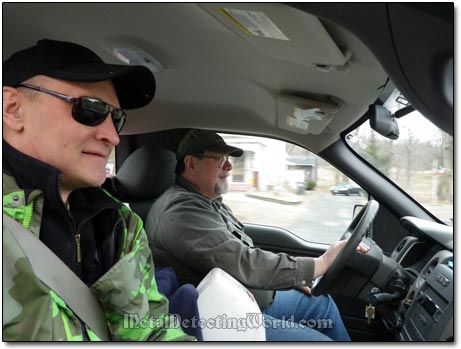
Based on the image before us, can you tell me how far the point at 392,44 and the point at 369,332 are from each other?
5.76ft

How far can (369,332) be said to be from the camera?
1978 millimetres

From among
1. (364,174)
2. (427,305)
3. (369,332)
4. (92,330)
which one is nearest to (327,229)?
(364,174)

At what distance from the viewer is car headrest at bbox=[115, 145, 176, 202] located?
1924mm

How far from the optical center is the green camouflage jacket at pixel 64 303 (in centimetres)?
77

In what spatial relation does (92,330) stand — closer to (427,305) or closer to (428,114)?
(428,114)

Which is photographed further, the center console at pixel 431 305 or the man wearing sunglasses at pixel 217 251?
the man wearing sunglasses at pixel 217 251

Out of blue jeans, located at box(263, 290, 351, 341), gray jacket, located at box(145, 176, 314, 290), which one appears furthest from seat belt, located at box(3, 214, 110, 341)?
blue jeans, located at box(263, 290, 351, 341)

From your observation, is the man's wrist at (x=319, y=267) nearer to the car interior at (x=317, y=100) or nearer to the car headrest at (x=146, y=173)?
the car interior at (x=317, y=100)

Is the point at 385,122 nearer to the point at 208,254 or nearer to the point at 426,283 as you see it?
the point at 426,283

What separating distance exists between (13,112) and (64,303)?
1.58 ft

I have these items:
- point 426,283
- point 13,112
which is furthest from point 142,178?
point 426,283

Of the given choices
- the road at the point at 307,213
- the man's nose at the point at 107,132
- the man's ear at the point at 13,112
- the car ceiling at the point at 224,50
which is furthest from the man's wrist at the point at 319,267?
the man's ear at the point at 13,112

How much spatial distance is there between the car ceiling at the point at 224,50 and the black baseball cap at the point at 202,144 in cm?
13

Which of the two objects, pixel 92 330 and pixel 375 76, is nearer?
pixel 92 330
